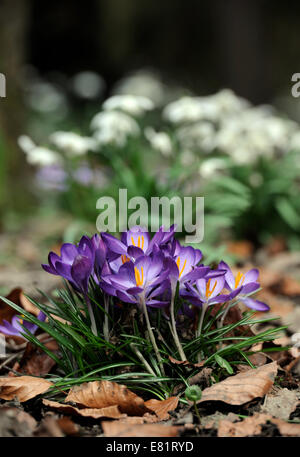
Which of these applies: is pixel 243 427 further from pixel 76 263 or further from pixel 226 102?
pixel 226 102

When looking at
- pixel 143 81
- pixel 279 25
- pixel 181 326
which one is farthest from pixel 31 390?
pixel 279 25

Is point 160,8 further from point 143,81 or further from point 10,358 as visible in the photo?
point 10,358

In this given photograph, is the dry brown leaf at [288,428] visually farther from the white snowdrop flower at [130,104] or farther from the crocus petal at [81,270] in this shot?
the white snowdrop flower at [130,104]

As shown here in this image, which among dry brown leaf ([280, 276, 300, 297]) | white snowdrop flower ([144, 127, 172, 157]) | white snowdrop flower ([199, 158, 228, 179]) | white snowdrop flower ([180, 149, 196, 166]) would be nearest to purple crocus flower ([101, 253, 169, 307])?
dry brown leaf ([280, 276, 300, 297])

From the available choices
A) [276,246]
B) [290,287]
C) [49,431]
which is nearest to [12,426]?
[49,431]

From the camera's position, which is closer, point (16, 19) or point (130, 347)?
point (130, 347)

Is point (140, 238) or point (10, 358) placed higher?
point (140, 238)
